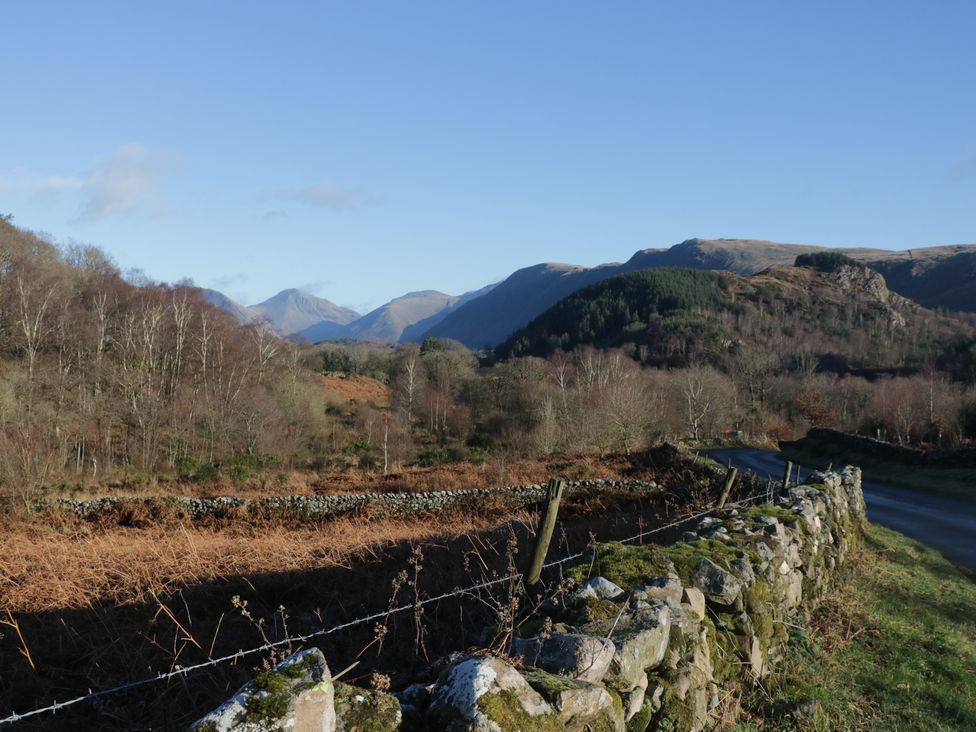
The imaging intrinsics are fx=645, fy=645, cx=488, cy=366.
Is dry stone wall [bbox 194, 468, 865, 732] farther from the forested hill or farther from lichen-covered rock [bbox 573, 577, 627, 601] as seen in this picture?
the forested hill

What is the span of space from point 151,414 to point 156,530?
24522mm

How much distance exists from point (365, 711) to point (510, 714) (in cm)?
64

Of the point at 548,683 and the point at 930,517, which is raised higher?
the point at 548,683

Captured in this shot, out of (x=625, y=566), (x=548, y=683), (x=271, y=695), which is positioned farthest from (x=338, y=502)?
(x=271, y=695)

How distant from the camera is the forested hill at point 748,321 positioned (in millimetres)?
116169

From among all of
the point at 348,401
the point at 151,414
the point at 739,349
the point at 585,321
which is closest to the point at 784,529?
the point at 151,414

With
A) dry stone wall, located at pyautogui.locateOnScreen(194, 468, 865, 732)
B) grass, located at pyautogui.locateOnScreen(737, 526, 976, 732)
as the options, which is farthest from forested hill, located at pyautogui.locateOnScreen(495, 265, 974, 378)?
dry stone wall, located at pyautogui.locateOnScreen(194, 468, 865, 732)

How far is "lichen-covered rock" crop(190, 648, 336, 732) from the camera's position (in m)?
2.41

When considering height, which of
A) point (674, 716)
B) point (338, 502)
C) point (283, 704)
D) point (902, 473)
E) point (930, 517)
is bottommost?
point (902, 473)

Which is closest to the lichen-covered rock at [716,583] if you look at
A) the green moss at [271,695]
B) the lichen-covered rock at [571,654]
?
the lichen-covered rock at [571,654]

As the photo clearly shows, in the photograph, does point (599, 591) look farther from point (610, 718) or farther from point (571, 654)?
point (610, 718)

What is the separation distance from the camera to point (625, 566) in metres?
5.40

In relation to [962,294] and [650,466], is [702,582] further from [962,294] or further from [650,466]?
[962,294]

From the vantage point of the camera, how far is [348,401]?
208ft
